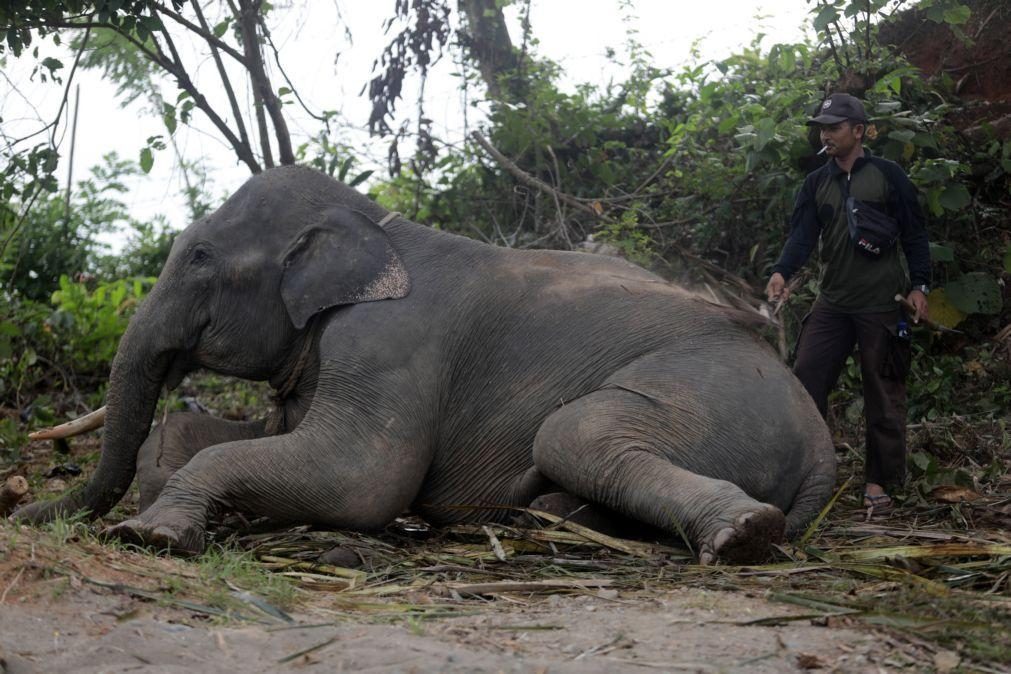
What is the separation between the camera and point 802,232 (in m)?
6.50

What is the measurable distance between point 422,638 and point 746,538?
4.72 ft

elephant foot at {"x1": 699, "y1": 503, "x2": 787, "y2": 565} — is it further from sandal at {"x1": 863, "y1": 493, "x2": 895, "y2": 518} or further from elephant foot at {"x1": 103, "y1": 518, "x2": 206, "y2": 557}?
elephant foot at {"x1": 103, "y1": 518, "x2": 206, "y2": 557}

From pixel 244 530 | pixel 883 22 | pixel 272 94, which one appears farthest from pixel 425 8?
pixel 244 530

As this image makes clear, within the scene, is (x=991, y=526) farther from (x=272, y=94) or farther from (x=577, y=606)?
(x=272, y=94)

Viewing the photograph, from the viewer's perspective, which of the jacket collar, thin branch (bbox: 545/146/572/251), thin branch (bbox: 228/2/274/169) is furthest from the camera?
thin branch (bbox: 545/146/572/251)

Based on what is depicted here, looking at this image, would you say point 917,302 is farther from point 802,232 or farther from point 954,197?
point 954,197

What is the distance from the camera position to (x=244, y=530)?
18.1 ft

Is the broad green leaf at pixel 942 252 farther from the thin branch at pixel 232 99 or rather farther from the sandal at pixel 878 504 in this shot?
the thin branch at pixel 232 99

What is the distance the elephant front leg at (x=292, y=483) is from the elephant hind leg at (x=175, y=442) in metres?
0.55

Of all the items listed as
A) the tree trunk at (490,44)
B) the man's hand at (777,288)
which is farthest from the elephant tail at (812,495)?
the tree trunk at (490,44)

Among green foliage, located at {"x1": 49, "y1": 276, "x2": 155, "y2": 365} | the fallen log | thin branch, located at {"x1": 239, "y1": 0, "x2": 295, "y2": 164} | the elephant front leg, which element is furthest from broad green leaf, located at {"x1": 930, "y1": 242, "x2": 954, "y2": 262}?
green foliage, located at {"x1": 49, "y1": 276, "x2": 155, "y2": 365}

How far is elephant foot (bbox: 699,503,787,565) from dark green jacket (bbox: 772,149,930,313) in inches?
80.8

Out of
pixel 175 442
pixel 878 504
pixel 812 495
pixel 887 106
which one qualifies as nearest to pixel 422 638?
pixel 812 495

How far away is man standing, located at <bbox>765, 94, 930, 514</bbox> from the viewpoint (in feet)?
20.5
